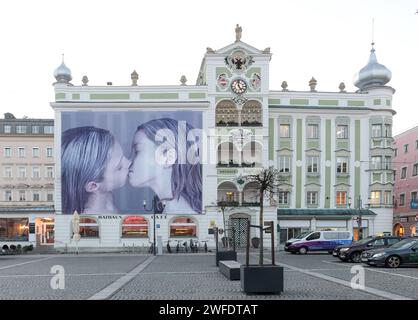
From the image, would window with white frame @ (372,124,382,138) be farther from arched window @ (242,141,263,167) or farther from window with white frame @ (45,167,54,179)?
window with white frame @ (45,167,54,179)

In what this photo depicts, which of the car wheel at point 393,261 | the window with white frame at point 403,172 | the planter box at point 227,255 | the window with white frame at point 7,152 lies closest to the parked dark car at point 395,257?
the car wheel at point 393,261

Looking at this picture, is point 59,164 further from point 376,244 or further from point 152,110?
point 376,244

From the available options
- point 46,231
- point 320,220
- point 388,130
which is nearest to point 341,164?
point 388,130

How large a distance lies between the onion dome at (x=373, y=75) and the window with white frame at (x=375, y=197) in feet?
35.7

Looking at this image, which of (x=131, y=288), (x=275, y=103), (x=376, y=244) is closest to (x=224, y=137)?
(x=275, y=103)

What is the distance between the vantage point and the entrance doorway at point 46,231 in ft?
176

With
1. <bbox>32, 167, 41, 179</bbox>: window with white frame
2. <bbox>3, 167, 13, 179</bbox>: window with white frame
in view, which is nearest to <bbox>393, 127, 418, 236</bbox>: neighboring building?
<bbox>32, 167, 41, 179</bbox>: window with white frame

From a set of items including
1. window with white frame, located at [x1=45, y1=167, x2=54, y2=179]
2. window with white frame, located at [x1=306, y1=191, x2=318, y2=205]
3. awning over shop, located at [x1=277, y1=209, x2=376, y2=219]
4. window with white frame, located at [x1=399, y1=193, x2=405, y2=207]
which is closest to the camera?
awning over shop, located at [x1=277, y1=209, x2=376, y2=219]

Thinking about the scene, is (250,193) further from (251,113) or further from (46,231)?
(46,231)

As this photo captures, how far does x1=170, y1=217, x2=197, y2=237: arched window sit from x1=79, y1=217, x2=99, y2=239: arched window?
7.33m

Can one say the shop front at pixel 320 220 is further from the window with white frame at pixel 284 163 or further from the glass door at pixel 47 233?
the glass door at pixel 47 233

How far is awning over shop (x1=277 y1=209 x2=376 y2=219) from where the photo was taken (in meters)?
48.4

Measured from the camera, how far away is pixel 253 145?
1885 inches
